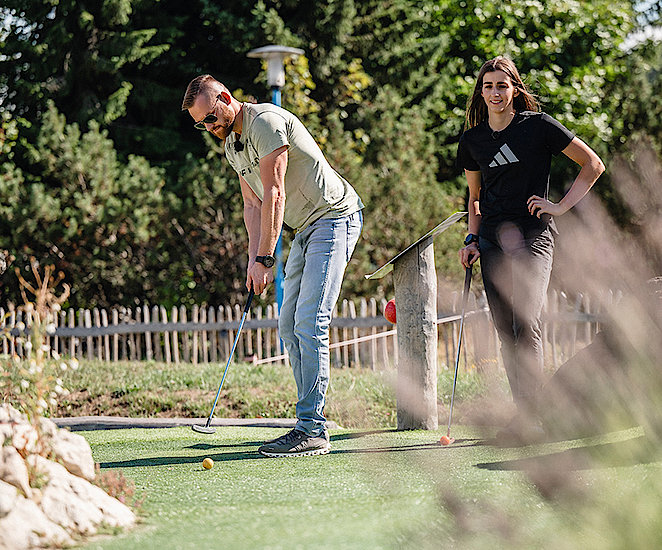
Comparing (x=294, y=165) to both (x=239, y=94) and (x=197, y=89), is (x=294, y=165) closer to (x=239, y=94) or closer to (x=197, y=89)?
(x=197, y=89)

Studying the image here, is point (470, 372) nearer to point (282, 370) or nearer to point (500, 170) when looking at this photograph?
point (282, 370)

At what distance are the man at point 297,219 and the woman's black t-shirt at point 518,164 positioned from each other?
1.98ft

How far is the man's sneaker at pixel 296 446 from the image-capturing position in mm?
3447

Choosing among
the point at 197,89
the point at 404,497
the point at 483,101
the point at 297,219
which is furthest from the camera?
the point at 483,101

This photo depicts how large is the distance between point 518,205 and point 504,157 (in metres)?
0.21

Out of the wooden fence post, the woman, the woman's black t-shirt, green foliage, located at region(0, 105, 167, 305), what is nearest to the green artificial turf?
the wooden fence post

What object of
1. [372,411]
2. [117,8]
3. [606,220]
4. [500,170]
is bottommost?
[372,411]

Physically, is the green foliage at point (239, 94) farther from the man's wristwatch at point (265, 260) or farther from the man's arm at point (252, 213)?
the man's wristwatch at point (265, 260)

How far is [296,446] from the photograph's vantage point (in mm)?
3451

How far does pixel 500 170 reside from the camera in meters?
3.58

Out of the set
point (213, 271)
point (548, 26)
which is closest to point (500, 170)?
point (213, 271)

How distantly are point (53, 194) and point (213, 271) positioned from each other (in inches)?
83.4

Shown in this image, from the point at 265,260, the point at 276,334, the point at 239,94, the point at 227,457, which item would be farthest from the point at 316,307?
the point at 239,94

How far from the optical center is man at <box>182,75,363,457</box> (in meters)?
3.41
